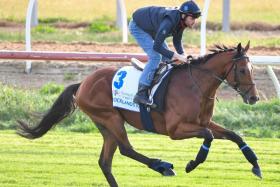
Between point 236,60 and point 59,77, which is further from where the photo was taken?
point 59,77

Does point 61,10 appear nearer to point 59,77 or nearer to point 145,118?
point 59,77

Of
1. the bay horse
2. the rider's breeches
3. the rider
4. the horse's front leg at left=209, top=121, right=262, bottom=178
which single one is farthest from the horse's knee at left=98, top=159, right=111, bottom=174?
the horse's front leg at left=209, top=121, right=262, bottom=178

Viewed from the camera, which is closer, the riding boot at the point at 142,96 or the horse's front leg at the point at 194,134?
the horse's front leg at the point at 194,134

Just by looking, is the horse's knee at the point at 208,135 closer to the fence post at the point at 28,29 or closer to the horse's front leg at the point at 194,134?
the horse's front leg at the point at 194,134

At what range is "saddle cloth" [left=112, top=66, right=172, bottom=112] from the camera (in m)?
10.5

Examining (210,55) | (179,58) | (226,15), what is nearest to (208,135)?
(179,58)

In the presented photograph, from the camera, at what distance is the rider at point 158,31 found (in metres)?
10.0

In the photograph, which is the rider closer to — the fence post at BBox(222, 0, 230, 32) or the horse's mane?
the horse's mane

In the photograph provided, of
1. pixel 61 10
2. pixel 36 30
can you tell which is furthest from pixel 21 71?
pixel 61 10

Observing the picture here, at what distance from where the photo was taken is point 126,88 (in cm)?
1058

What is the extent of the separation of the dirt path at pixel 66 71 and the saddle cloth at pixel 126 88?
5.29 metres

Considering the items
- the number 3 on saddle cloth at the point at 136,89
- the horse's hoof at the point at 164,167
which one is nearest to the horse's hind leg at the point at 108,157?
the number 3 on saddle cloth at the point at 136,89

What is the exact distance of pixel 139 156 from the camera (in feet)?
34.1

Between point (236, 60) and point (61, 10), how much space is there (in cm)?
1783
